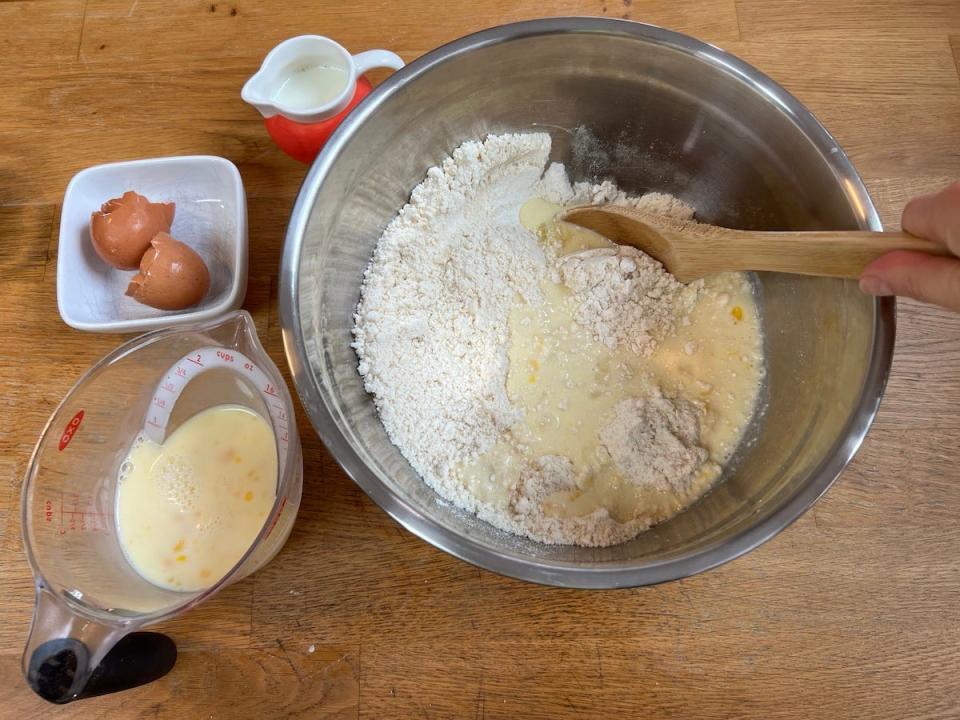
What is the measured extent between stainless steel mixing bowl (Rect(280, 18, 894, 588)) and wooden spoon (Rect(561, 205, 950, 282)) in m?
0.07

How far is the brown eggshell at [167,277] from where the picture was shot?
101cm

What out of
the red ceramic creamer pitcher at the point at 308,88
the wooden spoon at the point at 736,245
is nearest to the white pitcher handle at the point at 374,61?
the red ceramic creamer pitcher at the point at 308,88

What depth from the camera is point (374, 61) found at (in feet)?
3.53

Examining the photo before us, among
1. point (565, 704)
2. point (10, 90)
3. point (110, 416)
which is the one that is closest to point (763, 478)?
point (565, 704)

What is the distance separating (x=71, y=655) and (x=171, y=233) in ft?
2.30

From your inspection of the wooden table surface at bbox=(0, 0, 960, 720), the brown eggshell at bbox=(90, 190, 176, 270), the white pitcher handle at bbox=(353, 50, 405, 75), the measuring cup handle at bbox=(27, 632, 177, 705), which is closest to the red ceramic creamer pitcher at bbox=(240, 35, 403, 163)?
the white pitcher handle at bbox=(353, 50, 405, 75)

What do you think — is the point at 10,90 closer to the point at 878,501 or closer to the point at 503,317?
the point at 503,317

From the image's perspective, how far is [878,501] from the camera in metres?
1.01

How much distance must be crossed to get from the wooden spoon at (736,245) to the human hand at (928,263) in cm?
1

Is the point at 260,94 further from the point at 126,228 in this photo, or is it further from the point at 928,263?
the point at 928,263

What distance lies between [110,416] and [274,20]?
827 mm

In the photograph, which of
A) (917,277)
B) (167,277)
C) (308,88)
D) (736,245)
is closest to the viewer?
(917,277)

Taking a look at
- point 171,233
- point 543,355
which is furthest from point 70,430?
point 543,355

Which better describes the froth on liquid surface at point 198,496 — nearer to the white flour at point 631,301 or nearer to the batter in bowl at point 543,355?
the batter in bowl at point 543,355
